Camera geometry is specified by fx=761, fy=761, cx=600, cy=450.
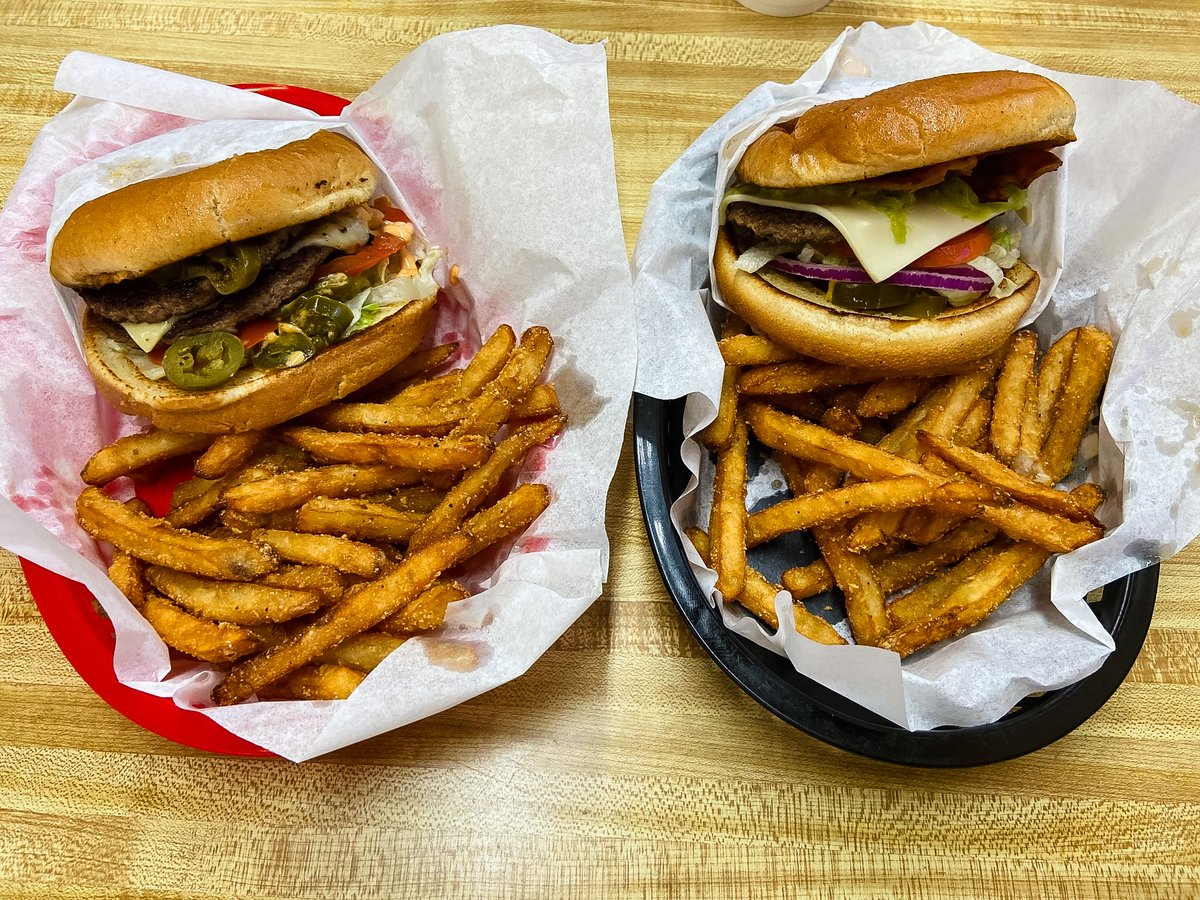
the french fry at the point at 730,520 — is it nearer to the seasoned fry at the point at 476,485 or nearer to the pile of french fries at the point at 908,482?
the pile of french fries at the point at 908,482

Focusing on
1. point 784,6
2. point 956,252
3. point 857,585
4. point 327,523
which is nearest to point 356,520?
point 327,523

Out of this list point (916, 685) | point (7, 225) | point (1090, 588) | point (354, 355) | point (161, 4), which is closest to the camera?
point (916, 685)

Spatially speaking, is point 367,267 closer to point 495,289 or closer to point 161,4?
point 495,289

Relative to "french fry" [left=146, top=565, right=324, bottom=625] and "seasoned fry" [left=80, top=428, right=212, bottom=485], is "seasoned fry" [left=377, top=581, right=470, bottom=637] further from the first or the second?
"seasoned fry" [left=80, top=428, right=212, bottom=485]

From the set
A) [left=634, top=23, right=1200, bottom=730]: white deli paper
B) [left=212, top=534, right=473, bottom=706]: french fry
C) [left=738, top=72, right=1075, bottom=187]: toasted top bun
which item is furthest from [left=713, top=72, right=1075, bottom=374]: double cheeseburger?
[left=212, top=534, right=473, bottom=706]: french fry

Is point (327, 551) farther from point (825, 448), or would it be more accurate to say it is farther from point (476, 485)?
point (825, 448)

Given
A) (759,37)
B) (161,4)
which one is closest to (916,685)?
(759,37)
